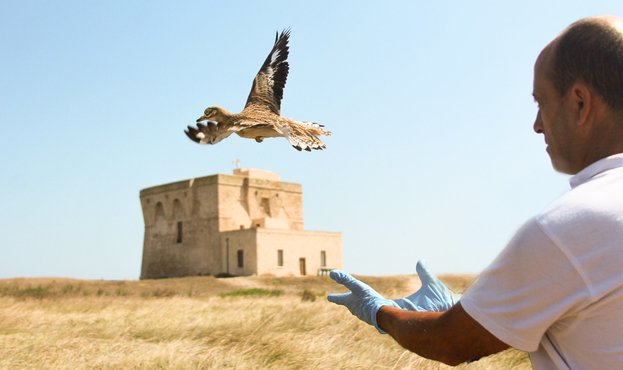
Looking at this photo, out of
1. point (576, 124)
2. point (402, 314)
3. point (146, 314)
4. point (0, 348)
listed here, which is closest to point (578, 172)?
point (576, 124)

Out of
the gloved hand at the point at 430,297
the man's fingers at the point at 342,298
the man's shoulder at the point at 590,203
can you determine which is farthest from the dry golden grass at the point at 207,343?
the man's shoulder at the point at 590,203

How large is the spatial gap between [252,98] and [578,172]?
167 inches

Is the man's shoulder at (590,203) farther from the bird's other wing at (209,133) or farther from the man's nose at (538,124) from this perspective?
the bird's other wing at (209,133)

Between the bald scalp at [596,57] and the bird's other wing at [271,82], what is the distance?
156 inches

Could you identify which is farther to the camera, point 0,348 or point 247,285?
point 247,285

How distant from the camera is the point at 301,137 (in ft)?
14.9

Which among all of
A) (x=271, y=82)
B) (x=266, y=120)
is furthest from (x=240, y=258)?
(x=266, y=120)

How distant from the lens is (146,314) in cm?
979

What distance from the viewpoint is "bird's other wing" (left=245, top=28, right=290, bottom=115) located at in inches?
215

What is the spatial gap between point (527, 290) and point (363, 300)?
85 cm

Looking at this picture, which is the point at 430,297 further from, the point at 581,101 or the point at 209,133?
the point at 209,133

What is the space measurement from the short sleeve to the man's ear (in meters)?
0.33

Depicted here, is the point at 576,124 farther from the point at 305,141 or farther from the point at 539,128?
the point at 305,141

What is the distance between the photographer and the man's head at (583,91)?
143 cm
